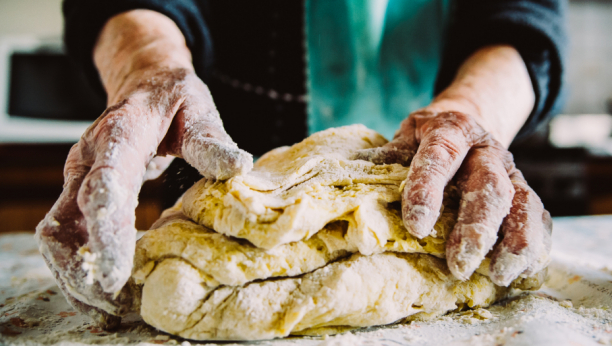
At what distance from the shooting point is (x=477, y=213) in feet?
2.85

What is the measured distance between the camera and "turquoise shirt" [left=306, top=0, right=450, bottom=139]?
1.73 meters

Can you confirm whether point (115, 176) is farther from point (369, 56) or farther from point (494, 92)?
point (369, 56)

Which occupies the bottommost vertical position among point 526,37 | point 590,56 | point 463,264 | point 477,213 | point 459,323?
point 459,323

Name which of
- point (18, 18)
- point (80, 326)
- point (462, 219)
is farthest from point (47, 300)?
point (18, 18)

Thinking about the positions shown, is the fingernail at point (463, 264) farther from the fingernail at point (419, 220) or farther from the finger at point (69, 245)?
the finger at point (69, 245)

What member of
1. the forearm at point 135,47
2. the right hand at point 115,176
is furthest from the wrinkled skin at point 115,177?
the forearm at point 135,47

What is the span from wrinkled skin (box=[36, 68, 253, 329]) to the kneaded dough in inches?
2.8

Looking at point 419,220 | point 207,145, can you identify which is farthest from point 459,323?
point 207,145

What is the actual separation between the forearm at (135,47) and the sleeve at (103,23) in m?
0.02

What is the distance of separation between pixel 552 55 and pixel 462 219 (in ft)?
3.35

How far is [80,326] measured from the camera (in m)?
0.91

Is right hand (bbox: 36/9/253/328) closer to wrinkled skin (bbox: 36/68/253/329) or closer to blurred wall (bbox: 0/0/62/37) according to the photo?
wrinkled skin (bbox: 36/68/253/329)

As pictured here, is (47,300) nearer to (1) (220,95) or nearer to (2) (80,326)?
(2) (80,326)

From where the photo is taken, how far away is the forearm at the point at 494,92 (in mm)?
1273
